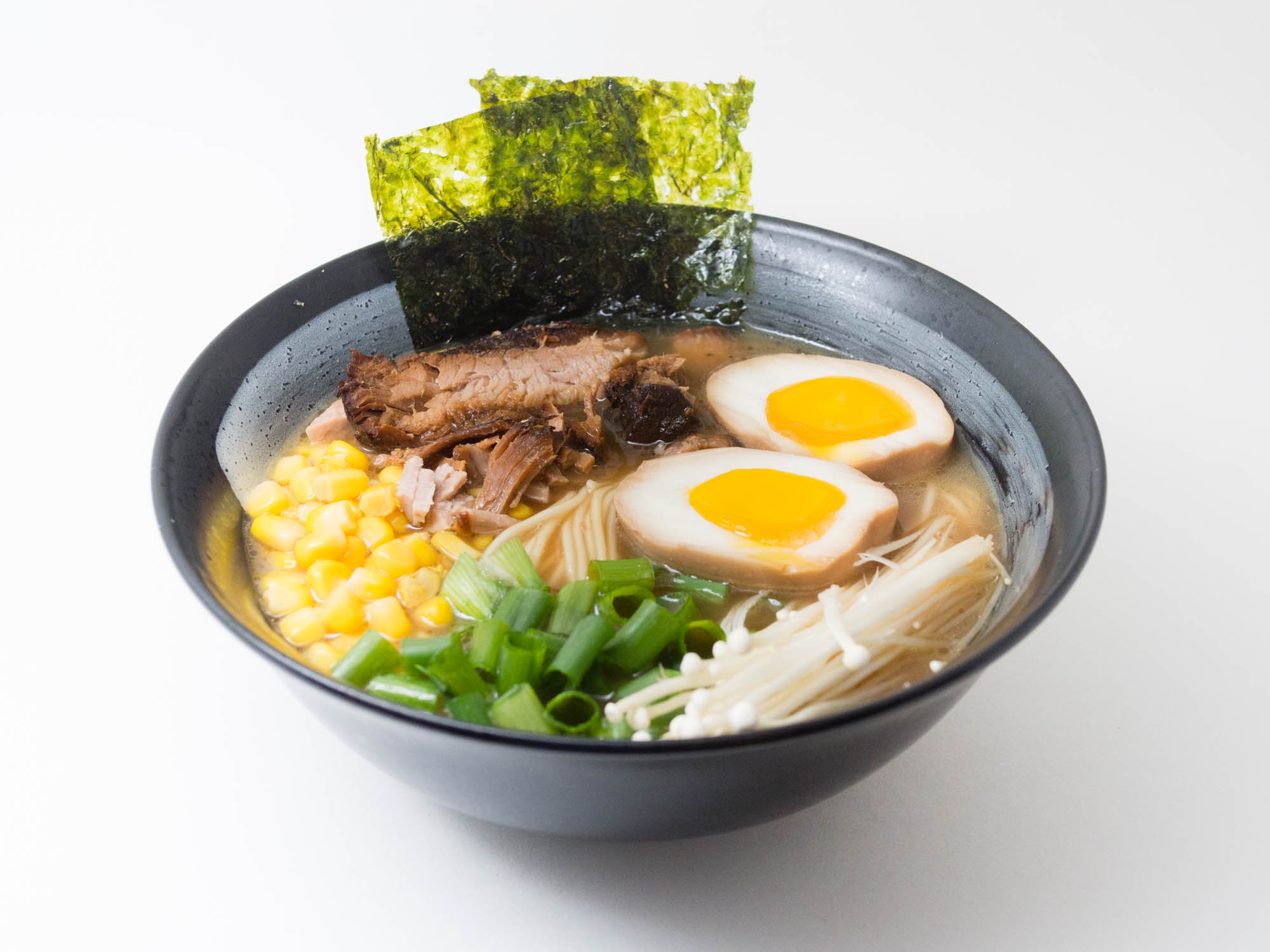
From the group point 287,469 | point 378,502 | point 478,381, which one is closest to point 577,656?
point 378,502

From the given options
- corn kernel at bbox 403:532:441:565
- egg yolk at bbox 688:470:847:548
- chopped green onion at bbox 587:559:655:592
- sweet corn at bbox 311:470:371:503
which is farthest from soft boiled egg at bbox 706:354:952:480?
sweet corn at bbox 311:470:371:503

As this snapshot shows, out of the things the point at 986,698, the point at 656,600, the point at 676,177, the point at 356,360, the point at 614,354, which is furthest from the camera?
the point at 676,177

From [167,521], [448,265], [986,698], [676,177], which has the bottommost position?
[986,698]

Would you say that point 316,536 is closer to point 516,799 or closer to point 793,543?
point 516,799

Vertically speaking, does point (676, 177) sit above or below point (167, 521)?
above

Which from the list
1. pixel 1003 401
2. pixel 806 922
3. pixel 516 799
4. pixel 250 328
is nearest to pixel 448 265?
pixel 250 328

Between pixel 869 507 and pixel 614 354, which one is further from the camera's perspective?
pixel 614 354
